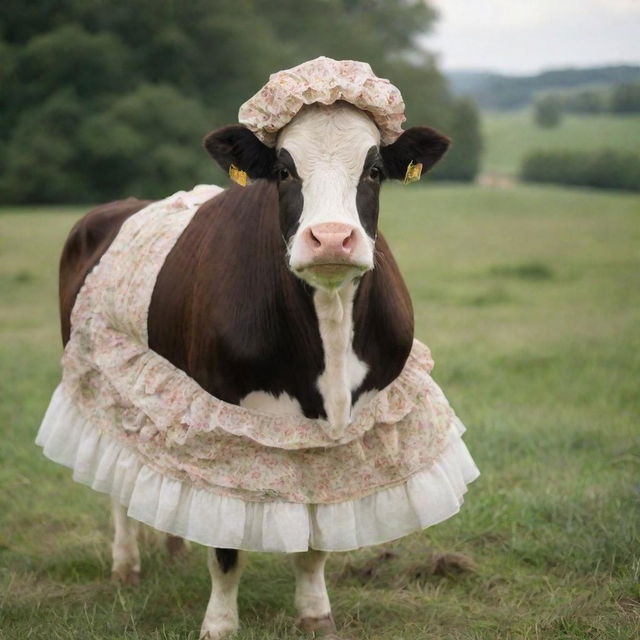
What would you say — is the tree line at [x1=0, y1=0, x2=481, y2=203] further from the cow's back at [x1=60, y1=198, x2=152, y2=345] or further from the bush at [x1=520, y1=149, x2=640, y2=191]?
the cow's back at [x1=60, y1=198, x2=152, y2=345]

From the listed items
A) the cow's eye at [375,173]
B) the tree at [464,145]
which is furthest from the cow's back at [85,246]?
the tree at [464,145]

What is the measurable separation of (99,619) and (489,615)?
157cm

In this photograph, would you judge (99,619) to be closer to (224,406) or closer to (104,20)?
(224,406)

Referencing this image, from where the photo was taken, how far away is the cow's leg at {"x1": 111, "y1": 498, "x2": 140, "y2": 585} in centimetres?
451

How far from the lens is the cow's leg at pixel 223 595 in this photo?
377 centimetres

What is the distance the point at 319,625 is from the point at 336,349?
1.15m

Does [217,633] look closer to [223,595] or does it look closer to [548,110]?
[223,595]

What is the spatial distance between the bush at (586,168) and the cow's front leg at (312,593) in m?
25.0

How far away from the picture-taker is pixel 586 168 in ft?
102

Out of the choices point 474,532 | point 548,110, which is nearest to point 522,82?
point 548,110

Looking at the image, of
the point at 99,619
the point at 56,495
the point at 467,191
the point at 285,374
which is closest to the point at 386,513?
the point at 285,374

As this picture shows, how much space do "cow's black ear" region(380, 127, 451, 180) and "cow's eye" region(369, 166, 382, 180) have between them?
16 centimetres

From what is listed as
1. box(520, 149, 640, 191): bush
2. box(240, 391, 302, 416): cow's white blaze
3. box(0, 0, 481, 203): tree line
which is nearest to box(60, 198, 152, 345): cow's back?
box(240, 391, 302, 416): cow's white blaze

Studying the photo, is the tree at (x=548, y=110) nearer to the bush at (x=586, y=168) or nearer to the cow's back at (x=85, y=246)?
the bush at (x=586, y=168)
